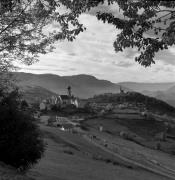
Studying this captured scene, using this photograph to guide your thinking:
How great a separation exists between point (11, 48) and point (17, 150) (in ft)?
29.8

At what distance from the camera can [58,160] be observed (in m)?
25.8

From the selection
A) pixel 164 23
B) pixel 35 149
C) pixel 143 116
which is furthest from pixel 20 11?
pixel 143 116

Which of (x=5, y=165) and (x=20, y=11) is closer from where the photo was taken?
(x=5, y=165)

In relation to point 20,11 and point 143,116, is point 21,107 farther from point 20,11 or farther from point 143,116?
point 143,116

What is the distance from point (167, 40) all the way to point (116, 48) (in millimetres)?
2001

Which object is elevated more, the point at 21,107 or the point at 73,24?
the point at 73,24

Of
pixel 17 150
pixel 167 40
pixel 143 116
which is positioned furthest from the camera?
pixel 143 116

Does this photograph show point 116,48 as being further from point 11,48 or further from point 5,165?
point 11,48

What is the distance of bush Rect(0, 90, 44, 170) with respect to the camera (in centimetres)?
1630

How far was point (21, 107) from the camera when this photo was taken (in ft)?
57.9

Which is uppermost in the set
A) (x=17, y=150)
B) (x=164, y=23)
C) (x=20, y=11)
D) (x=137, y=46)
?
(x=20, y=11)

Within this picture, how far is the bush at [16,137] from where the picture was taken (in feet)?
53.5

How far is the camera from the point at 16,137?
16.4 m

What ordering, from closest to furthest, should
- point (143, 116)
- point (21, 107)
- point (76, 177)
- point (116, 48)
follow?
point (116, 48)
point (21, 107)
point (76, 177)
point (143, 116)
